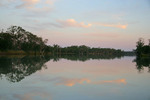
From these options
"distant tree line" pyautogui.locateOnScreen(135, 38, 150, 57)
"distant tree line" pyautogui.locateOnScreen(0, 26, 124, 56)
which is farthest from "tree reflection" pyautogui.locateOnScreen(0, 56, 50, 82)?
"distant tree line" pyautogui.locateOnScreen(135, 38, 150, 57)

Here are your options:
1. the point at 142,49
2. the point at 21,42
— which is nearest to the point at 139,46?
the point at 142,49

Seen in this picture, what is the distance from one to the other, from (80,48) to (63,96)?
13694 centimetres

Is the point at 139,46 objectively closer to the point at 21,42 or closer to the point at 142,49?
the point at 142,49

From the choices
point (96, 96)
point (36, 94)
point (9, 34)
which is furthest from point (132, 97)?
point (9, 34)

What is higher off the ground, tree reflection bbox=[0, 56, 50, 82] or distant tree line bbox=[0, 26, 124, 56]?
distant tree line bbox=[0, 26, 124, 56]

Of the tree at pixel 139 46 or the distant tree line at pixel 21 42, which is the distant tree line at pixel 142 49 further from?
the distant tree line at pixel 21 42

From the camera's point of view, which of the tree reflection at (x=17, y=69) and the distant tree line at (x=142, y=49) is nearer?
the tree reflection at (x=17, y=69)

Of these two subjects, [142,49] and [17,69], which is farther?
[142,49]

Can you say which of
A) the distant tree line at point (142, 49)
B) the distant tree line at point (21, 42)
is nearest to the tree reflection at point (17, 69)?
the distant tree line at point (21, 42)

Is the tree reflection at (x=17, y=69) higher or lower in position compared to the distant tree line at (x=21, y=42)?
lower

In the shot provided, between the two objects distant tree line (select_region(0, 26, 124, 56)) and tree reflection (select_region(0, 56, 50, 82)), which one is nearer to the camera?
tree reflection (select_region(0, 56, 50, 82))

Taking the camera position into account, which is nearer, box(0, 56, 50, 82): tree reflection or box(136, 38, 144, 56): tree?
box(0, 56, 50, 82): tree reflection

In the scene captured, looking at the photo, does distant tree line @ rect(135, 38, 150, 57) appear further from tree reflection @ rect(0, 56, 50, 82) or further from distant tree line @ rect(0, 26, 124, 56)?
tree reflection @ rect(0, 56, 50, 82)

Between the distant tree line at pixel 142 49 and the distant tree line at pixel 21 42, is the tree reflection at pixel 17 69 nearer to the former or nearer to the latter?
the distant tree line at pixel 21 42
